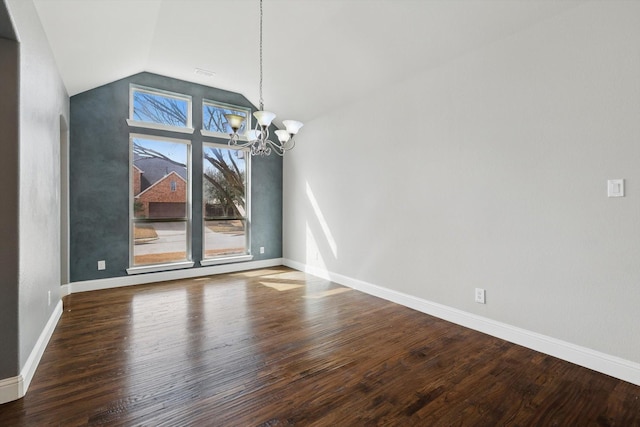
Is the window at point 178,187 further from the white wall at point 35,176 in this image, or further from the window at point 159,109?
the white wall at point 35,176

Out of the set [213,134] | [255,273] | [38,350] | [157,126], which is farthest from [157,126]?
[38,350]

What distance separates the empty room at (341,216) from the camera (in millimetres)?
1973

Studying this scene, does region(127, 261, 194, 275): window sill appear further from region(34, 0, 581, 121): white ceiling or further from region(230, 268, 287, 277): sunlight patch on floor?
region(34, 0, 581, 121): white ceiling

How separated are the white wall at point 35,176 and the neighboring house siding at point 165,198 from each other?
1.51m

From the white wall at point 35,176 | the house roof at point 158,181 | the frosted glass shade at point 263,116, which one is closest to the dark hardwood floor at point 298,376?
the white wall at point 35,176

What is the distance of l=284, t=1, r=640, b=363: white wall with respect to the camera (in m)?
2.23

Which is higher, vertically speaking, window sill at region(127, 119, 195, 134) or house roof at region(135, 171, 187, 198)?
window sill at region(127, 119, 195, 134)

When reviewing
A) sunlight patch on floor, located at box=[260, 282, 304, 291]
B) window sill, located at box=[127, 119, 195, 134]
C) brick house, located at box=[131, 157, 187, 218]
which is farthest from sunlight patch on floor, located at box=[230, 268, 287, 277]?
window sill, located at box=[127, 119, 195, 134]

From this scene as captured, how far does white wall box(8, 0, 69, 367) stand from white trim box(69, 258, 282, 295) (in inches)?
46.5

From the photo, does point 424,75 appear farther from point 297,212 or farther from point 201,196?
point 201,196

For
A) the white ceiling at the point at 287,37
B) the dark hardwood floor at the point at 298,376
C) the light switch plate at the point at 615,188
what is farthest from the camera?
the white ceiling at the point at 287,37

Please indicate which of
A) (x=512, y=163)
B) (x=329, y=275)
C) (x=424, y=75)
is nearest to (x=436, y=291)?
(x=512, y=163)

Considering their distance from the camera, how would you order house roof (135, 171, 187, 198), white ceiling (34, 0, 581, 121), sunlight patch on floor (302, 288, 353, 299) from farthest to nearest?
house roof (135, 171, 187, 198) < sunlight patch on floor (302, 288, 353, 299) < white ceiling (34, 0, 581, 121)

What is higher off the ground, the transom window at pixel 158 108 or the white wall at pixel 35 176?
Result: the transom window at pixel 158 108
